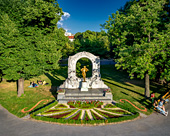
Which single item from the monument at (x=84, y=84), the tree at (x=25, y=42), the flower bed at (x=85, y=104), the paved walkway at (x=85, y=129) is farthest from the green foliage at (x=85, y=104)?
the tree at (x=25, y=42)

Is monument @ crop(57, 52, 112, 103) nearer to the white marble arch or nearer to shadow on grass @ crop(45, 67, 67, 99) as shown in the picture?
the white marble arch

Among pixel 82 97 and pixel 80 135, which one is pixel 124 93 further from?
pixel 80 135

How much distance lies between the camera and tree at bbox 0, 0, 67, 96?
54.7 ft

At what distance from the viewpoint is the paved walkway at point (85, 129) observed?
1064cm

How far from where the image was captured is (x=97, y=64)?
22.4 metres

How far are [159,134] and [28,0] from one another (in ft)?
81.0

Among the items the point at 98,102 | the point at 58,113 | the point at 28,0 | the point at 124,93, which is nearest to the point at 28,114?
the point at 58,113

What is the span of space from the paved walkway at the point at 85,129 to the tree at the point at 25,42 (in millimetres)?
7144

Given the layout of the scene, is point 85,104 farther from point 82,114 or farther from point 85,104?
point 82,114

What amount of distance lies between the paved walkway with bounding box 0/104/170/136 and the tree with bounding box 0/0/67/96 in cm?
714

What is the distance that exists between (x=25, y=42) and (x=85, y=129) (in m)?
14.2

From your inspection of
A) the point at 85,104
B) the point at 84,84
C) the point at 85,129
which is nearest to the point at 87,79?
the point at 84,84

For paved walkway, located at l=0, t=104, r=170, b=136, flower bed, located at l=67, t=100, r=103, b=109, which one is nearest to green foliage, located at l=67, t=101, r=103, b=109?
flower bed, located at l=67, t=100, r=103, b=109

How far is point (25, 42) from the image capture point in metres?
18.0
